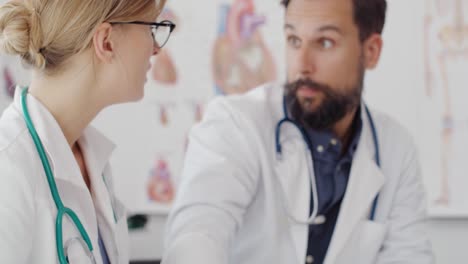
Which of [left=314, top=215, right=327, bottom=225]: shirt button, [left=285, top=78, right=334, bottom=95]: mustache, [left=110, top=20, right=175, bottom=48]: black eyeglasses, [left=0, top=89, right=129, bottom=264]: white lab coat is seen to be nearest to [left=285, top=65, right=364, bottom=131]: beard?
[left=285, top=78, right=334, bottom=95]: mustache

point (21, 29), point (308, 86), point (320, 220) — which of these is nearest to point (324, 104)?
point (308, 86)

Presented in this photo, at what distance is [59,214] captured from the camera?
96 cm

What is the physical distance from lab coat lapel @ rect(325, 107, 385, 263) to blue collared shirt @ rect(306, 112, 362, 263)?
0.06ft

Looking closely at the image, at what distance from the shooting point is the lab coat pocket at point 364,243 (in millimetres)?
1460

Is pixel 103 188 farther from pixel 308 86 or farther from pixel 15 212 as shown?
pixel 308 86

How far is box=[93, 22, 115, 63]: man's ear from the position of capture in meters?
1.06

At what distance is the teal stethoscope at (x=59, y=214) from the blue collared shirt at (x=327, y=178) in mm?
583

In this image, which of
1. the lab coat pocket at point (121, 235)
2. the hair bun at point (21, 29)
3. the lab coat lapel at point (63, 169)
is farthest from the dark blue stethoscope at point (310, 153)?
the hair bun at point (21, 29)

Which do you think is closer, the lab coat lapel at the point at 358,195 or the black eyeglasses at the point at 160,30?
the black eyeglasses at the point at 160,30

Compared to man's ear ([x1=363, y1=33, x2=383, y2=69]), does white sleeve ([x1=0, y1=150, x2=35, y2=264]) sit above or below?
below

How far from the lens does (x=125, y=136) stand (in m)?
2.54

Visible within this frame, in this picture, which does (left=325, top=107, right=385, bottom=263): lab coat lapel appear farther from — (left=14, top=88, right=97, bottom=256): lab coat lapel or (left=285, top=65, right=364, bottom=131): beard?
(left=14, top=88, right=97, bottom=256): lab coat lapel

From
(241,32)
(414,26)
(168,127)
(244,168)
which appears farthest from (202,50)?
(244,168)

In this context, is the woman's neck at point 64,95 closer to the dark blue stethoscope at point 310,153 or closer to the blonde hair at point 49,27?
the blonde hair at point 49,27
